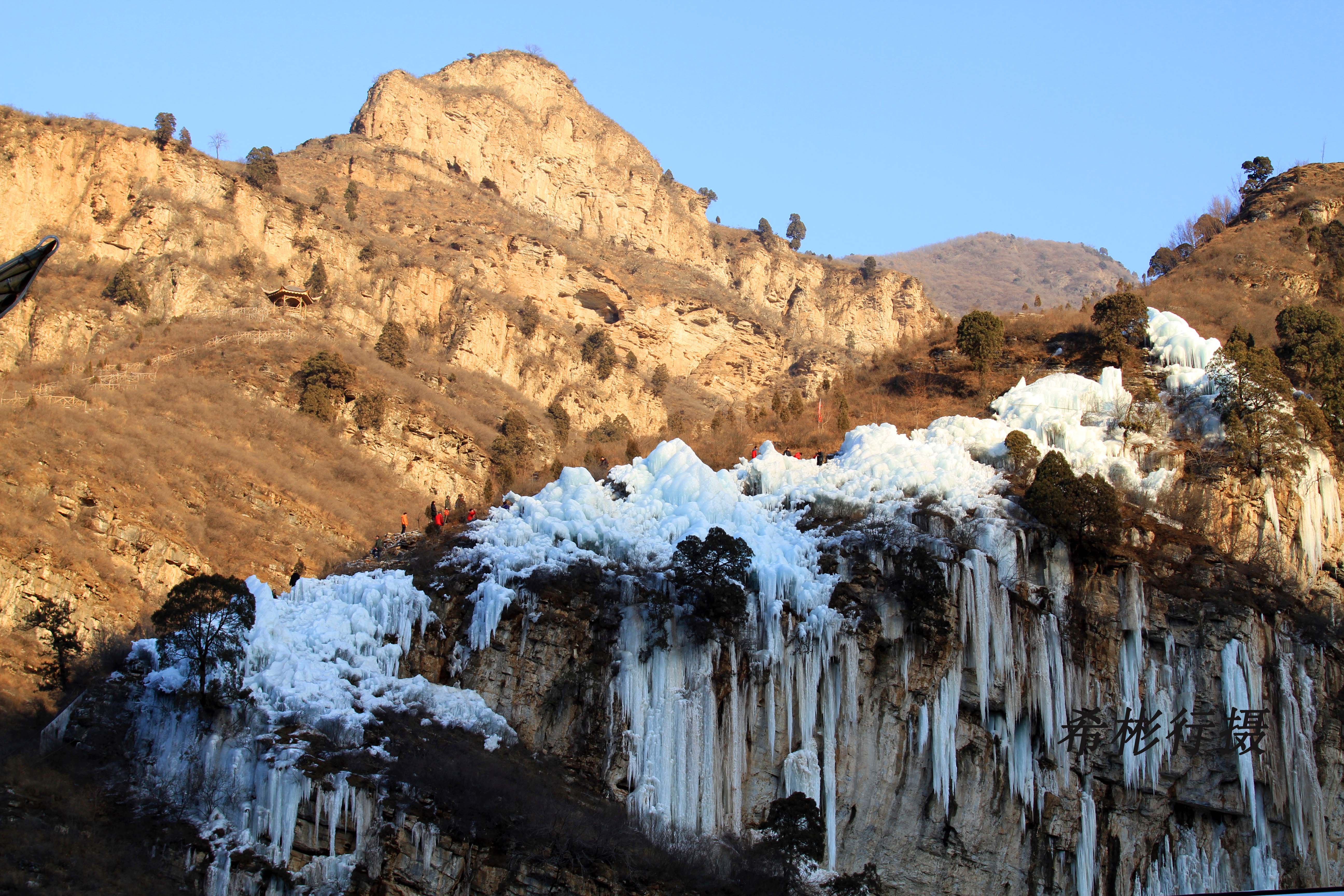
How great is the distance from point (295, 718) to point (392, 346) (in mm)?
40822

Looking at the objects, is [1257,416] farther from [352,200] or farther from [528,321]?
[352,200]

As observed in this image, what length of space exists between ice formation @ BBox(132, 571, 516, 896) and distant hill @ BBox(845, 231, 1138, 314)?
394ft

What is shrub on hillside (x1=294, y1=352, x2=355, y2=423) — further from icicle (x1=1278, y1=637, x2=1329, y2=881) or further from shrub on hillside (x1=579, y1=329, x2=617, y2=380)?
icicle (x1=1278, y1=637, x2=1329, y2=881)

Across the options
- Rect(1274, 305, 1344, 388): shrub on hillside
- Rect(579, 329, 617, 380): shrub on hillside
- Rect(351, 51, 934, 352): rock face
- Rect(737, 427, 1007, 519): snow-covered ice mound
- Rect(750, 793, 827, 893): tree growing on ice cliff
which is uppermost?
Rect(351, 51, 934, 352): rock face

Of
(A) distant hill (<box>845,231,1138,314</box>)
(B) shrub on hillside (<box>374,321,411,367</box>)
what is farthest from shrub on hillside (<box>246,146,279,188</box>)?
(A) distant hill (<box>845,231,1138,314</box>)

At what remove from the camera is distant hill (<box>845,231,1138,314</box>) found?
155375mm

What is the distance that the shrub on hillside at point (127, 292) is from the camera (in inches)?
2304

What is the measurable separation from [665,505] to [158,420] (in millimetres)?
22442

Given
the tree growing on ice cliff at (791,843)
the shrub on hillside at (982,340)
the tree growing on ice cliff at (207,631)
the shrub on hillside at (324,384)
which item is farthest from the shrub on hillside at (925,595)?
the shrub on hillside at (324,384)

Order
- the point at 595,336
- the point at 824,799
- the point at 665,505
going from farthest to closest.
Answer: the point at 595,336, the point at 665,505, the point at 824,799

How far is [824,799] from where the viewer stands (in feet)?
85.9

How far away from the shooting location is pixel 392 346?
62219 mm

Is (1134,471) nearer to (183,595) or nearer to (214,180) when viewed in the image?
(183,595)

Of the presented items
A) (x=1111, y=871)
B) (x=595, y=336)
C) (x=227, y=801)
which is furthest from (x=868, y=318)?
(x=227, y=801)
